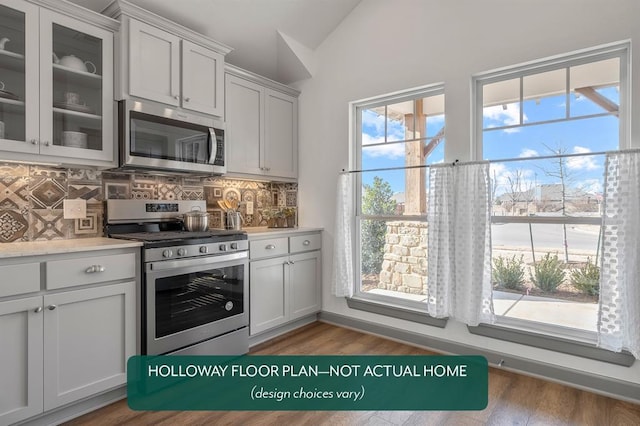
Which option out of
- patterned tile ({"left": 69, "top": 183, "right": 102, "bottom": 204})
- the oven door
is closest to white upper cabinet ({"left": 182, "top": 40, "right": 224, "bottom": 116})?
patterned tile ({"left": 69, "top": 183, "right": 102, "bottom": 204})

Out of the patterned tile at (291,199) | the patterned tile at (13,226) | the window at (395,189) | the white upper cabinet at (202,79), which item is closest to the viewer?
the patterned tile at (13,226)

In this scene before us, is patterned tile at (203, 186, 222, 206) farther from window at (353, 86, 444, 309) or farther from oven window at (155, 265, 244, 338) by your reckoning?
window at (353, 86, 444, 309)

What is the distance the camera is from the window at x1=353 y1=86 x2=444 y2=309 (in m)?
3.12

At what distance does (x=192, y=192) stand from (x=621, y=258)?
3132mm

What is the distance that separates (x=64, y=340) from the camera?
6.38 ft

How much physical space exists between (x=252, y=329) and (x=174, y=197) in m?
1.28

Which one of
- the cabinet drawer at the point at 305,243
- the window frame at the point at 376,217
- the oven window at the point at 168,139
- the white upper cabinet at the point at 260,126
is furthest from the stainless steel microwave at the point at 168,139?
the window frame at the point at 376,217

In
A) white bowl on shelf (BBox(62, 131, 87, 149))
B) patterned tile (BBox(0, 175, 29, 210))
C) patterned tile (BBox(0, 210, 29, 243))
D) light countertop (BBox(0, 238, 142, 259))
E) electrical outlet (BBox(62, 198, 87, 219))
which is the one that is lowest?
light countertop (BBox(0, 238, 142, 259))

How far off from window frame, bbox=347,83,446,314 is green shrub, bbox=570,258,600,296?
0.96 metres

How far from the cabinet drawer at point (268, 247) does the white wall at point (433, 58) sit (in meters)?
0.56

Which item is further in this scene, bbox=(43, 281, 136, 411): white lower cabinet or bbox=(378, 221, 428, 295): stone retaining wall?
bbox=(378, 221, 428, 295): stone retaining wall

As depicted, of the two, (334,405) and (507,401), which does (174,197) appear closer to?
(334,405)

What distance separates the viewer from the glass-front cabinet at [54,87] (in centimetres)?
205

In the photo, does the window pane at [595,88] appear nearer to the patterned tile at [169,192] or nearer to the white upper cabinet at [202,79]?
the white upper cabinet at [202,79]
